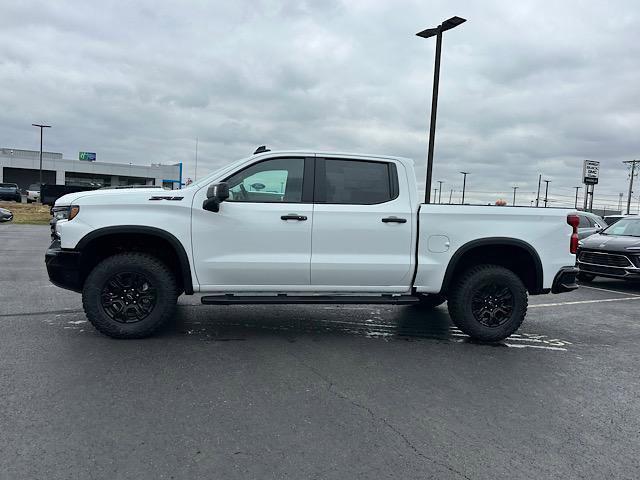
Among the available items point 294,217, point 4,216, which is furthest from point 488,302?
point 4,216

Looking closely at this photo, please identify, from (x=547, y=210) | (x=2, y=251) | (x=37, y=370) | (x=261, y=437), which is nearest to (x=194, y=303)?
(x=37, y=370)

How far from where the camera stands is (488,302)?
562 centimetres

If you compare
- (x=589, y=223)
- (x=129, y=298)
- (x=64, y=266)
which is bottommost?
(x=129, y=298)

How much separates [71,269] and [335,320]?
309cm

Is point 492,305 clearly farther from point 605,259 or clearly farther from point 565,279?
point 605,259

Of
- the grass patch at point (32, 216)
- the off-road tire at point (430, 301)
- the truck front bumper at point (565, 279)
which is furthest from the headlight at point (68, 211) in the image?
the grass patch at point (32, 216)

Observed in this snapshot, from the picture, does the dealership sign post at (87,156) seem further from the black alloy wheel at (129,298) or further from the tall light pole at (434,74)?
the black alloy wheel at (129,298)

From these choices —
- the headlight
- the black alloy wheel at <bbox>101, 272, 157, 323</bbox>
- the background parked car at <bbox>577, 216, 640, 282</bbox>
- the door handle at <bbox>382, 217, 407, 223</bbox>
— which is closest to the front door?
the black alloy wheel at <bbox>101, 272, 157, 323</bbox>

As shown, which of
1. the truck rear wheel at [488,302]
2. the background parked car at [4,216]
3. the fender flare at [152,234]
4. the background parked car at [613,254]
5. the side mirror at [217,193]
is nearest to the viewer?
the side mirror at [217,193]

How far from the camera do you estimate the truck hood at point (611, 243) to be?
32.8ft

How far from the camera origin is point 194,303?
724 centimetres

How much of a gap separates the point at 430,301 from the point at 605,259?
5579 mm

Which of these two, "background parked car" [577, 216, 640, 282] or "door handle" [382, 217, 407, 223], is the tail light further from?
"background parked car" [577, 216, 640, 282]

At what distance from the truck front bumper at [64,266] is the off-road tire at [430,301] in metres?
3.75
